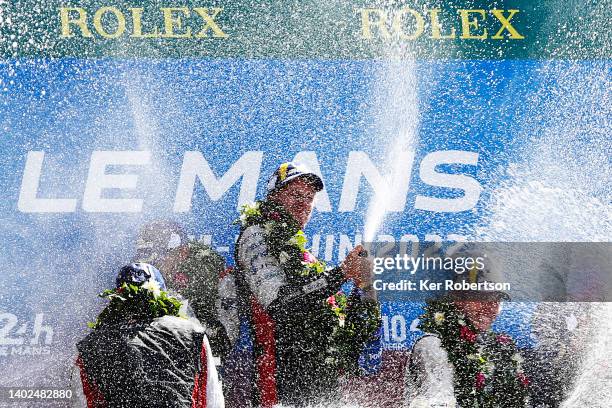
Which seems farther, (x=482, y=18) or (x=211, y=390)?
(x=482, y=18)

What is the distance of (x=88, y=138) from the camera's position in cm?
314

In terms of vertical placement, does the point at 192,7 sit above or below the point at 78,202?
above

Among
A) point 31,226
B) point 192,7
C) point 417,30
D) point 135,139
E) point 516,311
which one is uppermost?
point 192,7

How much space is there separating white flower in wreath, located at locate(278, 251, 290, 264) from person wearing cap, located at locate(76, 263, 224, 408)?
58cm

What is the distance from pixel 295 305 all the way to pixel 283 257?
0.22 m

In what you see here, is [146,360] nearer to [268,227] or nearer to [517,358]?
[268,227]

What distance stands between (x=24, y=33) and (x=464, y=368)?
2.42 meters

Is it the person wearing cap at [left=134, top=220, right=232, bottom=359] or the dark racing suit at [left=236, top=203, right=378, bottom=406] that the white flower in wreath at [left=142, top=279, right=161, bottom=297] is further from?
the dark racing suit at [left=236, top=203, right=378, bottom=406]

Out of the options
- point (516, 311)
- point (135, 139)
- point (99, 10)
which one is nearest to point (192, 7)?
point (99, 10)

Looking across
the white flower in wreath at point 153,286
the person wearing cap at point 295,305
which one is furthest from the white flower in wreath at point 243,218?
the white flower in wreath at point 153,286

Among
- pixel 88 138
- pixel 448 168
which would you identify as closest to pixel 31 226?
pixel 88 138

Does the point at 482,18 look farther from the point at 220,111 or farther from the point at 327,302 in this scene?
the point at 327,302

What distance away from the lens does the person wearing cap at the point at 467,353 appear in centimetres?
304

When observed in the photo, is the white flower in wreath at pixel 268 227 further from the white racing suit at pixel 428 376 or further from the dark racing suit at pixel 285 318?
the white racing suit at pixel 428 376
